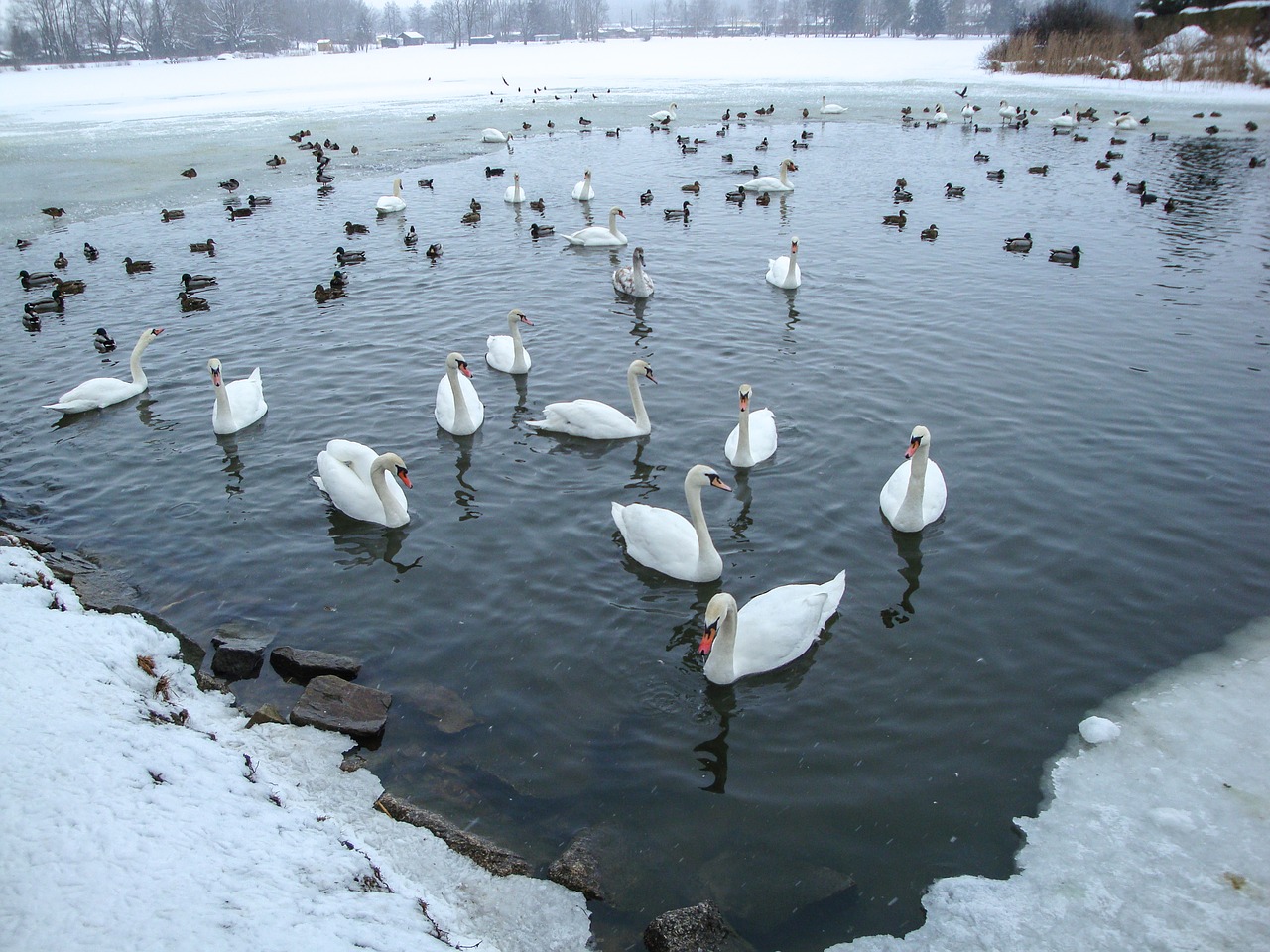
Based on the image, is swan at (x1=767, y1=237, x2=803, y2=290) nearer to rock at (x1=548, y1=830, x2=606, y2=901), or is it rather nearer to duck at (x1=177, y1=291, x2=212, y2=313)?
duck at (x1=177, y1=291, x2=212, y2=313)

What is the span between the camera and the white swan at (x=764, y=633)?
6.91m

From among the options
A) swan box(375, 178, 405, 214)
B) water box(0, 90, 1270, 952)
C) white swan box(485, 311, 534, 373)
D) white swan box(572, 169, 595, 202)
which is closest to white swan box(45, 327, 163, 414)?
water box(0, 90, 1270, 952)

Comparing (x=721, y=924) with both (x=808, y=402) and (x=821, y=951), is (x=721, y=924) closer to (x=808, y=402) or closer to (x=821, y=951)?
(x=821, y=951)

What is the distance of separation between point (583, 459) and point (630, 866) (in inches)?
232

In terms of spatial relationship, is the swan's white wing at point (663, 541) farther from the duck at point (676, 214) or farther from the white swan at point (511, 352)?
the duck at point (676, 214)

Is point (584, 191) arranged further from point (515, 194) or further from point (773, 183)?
point (773, 183)

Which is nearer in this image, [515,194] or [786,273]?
[786,273]

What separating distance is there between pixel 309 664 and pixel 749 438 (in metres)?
5.41

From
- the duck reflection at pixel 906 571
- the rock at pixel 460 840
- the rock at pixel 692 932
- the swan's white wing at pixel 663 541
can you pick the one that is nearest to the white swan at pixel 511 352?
the swan's white wing at pixel 663 541

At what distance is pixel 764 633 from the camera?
711 centimetres

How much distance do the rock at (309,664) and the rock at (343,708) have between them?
178mm

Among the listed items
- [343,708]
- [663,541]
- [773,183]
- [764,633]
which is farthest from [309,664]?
[773,183]

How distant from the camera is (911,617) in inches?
308

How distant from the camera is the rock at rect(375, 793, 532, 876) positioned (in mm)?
5508
